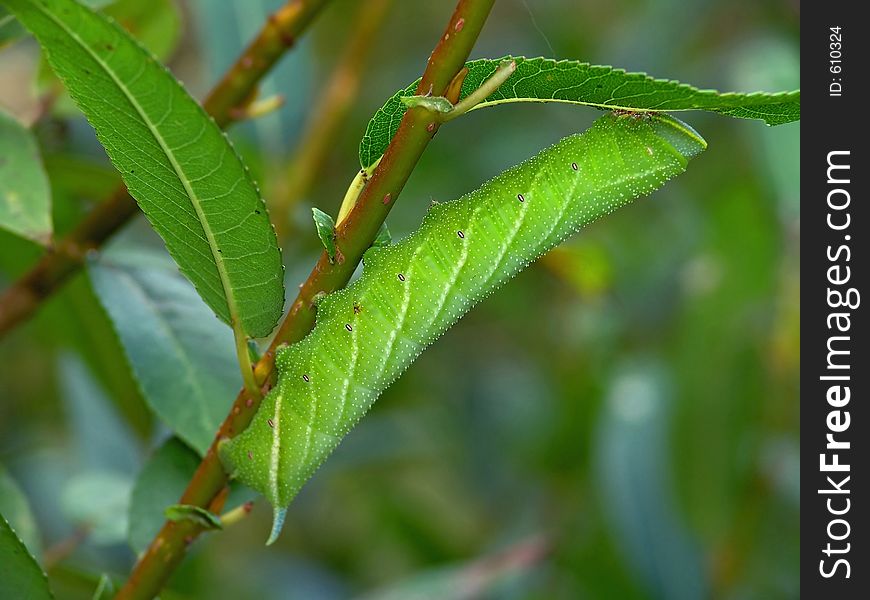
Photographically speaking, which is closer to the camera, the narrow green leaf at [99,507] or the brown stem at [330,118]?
the narrow green leaf at [99,507]

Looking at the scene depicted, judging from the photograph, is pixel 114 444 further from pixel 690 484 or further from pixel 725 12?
pixel 725 12

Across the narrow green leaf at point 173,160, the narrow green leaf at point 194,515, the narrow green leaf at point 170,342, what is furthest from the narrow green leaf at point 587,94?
the narrow green leaf at point 170,342

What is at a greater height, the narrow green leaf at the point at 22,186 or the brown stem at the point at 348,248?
the narrow green leaf at the point at 22,186

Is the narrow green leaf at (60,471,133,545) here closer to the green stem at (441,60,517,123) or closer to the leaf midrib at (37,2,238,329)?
the leaf midrib at (37,2,238,329)

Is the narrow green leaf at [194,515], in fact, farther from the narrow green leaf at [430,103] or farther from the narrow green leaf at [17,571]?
the narrow green leaf at [430,103]

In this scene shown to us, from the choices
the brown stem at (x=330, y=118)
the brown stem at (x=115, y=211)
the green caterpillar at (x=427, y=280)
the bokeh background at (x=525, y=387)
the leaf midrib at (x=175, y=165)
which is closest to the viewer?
the leaf midrib at (x=175, y=165)
